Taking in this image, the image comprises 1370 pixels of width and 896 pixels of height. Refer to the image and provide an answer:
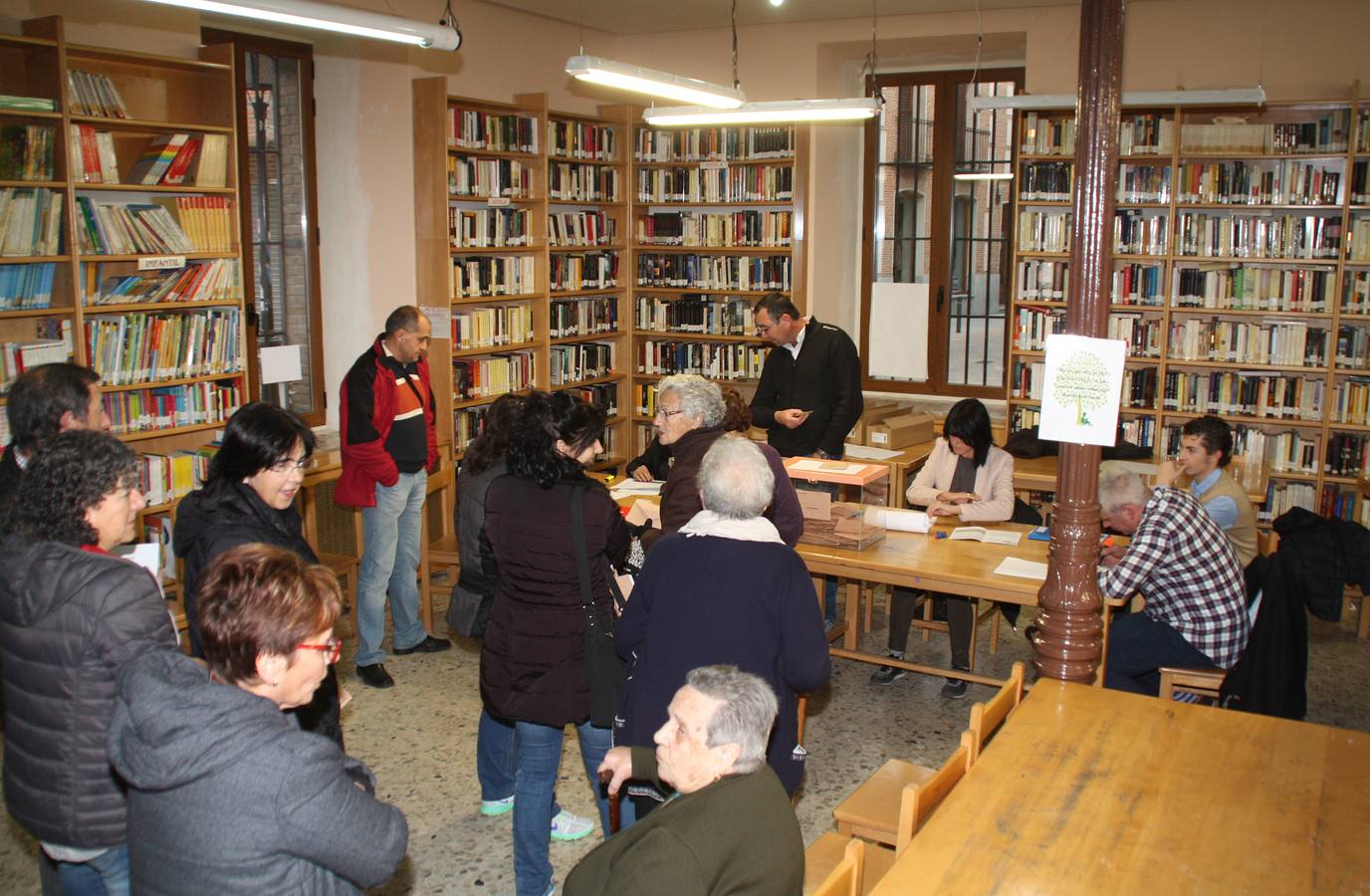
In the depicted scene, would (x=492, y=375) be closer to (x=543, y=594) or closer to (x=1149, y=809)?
(x=543, y=594)

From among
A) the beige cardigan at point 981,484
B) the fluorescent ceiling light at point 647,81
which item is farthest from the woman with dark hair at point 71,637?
the beige cardigan at point 981,484

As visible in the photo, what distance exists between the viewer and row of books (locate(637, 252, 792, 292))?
343 inches

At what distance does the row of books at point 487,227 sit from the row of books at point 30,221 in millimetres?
2439

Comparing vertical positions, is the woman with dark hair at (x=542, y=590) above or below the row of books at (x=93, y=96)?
below

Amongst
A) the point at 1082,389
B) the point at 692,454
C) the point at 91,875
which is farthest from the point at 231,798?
the point at 1082,389

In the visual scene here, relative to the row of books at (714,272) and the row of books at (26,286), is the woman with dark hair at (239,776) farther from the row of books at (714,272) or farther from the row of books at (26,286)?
the row of books at (714,272)

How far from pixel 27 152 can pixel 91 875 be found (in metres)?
3.72

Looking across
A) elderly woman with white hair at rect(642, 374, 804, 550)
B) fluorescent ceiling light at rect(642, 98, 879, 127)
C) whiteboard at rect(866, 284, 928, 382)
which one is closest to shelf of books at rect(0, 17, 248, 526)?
fluorescent ceiling light at rect(642, 98, 879, 127)

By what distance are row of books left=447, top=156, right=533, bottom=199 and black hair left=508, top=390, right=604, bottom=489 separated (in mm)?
4354

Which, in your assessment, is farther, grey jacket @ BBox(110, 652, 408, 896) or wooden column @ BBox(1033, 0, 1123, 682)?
wooden column @ BBox(1033, 0, 1123, 682)

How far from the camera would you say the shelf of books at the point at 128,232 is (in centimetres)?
524

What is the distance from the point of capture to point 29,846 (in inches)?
160

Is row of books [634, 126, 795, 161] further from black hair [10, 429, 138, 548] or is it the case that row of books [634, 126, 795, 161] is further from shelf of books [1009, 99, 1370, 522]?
black hair [10, 429, 138, 548]

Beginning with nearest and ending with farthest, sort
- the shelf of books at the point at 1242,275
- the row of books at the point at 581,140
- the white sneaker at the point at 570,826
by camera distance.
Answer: the white sneaker at the point at 570,826, the shelf of books at the point at 1242,275, the row of books at the point at 581,140
